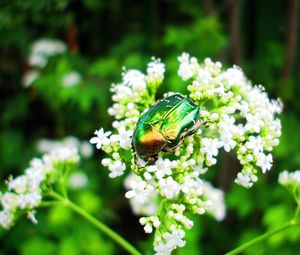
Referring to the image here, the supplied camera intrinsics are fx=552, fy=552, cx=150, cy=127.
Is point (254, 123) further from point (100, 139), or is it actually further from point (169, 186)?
point (100, 139)

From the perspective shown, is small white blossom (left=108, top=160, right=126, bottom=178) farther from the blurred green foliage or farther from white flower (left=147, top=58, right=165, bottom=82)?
the blurred green foliage

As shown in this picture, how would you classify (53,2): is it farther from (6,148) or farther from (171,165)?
(171,165)

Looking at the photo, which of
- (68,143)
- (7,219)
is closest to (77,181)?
(68,143)

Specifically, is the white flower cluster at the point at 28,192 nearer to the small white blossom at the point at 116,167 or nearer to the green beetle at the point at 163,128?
the small white blossom at the point at 116,167

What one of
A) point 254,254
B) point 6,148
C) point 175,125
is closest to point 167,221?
point 175,125

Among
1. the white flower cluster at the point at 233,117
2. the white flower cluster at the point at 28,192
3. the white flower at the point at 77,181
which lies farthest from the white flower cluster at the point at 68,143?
the white flower cluster at the point at 233,117
